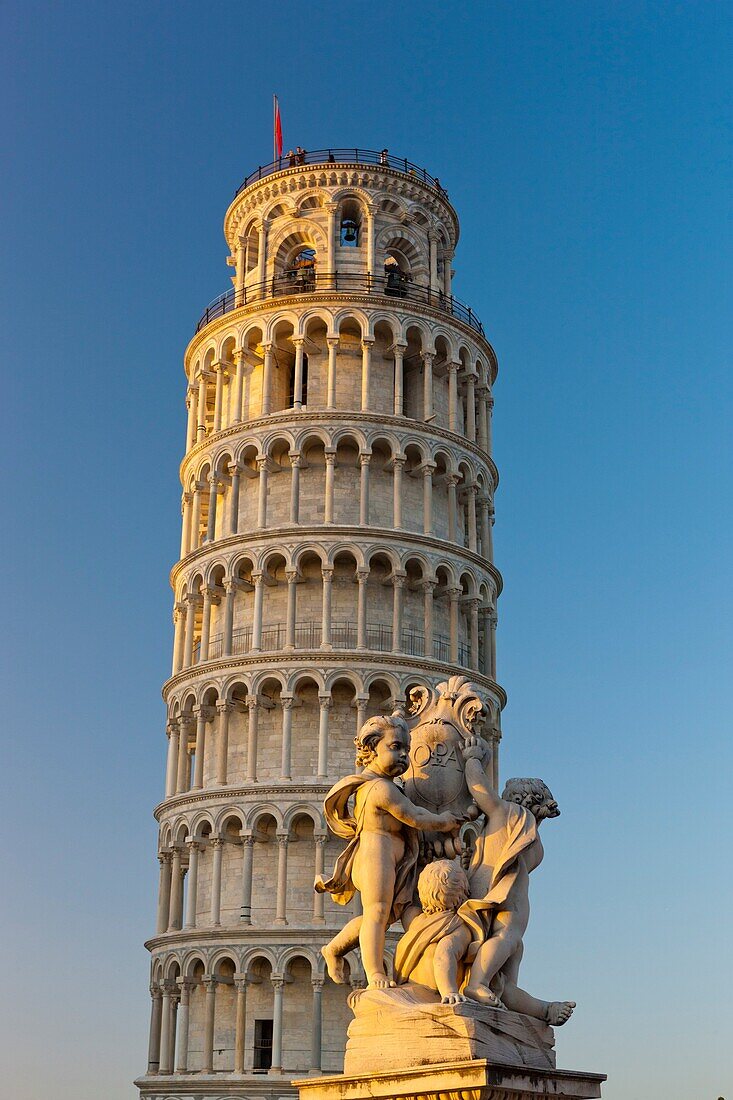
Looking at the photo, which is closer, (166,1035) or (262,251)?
(166,1035)

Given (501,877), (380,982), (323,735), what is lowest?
(380,982)

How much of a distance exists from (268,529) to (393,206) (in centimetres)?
1629

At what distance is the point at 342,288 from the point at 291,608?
13.9 meters

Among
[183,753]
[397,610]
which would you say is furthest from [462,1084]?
[183,753]

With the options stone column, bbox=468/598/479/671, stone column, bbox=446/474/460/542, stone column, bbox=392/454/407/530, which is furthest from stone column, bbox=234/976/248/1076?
stone column, bbox=446/474/460/542

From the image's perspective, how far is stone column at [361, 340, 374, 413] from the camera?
53812mm

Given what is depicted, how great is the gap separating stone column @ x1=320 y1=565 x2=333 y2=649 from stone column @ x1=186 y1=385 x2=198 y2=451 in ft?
34.5

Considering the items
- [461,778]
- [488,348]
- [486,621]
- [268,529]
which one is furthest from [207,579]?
[461,778]

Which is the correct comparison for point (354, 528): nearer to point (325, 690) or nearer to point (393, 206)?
point (325, 690)

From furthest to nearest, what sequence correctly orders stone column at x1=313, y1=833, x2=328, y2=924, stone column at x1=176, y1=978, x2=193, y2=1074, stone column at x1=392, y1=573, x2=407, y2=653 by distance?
1. stone column at x1=392, y1=573, x2=407, y2=653
2. stone column at x1=176, y1=978, x2=193, y2=1074
3. stone column at x1=313, y1=833, x2=328, y2=924

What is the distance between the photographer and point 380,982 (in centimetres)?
873

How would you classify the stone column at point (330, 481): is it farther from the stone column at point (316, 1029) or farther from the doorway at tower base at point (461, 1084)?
the doorway at tower base at point (461, 1084)

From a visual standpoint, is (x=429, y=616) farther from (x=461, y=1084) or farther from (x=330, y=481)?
(x=461, y=1084)

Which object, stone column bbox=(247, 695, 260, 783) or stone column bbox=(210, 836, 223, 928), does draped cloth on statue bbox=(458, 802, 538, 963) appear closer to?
stone column bbox=(247, 695, 260, 783)
